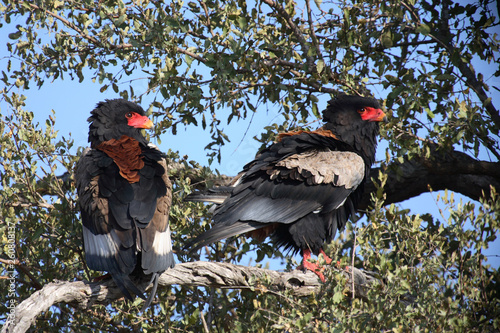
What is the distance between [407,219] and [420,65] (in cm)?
192

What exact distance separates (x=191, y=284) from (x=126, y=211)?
0.70 meters

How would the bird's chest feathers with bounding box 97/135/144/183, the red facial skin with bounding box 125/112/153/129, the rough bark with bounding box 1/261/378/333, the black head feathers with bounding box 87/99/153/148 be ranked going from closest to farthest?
1. the rough bark with bounding box 1/261/378/333
2. the bird's chest feathers with bounding box 97/135/144/183
3. the black head feathers with bounding box 87/99/153/148
4. the red facial skin with bounding box 125/112/153/129

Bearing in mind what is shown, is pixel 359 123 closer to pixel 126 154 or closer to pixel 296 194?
pixel 296 194

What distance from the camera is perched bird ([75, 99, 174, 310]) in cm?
376

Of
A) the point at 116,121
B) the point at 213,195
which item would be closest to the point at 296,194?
the point at 213,195

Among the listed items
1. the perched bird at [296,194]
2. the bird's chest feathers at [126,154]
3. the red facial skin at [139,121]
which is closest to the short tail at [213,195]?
the perched bird at [296,194]

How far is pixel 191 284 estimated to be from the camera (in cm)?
392

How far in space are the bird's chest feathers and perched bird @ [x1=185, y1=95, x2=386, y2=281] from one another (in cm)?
54

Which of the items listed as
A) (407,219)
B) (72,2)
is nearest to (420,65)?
(407,219)

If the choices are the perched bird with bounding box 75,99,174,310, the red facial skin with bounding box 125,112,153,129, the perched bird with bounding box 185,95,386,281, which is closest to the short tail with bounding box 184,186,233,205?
the perched bird with bounding box 185,95,386,281

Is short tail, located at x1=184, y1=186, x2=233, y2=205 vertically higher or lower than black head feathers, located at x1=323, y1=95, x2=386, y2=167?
lower

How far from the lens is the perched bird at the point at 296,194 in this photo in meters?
4.51

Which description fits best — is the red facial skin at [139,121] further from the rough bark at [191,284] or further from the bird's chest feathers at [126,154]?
the rough bark at [191,284]

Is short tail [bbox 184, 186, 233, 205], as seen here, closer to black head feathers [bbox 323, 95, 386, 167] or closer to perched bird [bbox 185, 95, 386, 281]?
perched bird [bbox 185, 95, 386, 281]
